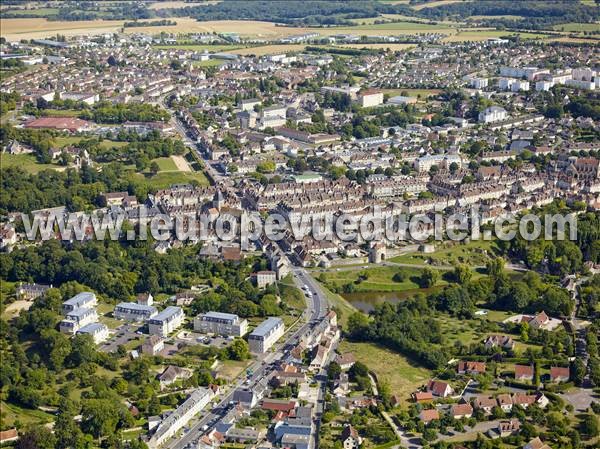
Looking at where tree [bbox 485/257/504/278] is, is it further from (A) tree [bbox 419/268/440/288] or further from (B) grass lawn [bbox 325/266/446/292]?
(A) tree [bbox 419/268/440/288]

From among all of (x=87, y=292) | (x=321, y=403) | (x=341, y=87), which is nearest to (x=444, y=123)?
(x=341, y=87)

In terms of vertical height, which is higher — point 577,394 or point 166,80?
point 166,80

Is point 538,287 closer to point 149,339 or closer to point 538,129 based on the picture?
point 149,339

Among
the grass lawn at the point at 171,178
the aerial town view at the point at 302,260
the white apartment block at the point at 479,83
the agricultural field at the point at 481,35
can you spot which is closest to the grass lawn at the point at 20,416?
the aerial town view at the point at 302,260

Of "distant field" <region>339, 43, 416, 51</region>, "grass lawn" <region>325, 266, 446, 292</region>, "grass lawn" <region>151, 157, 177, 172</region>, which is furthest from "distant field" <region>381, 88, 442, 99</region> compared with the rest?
"grass lawn" <region>325, 266, 446, 292</region>

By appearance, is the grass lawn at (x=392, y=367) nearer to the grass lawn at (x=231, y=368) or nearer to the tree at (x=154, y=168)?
the grass lawn at (x=231, y=368)

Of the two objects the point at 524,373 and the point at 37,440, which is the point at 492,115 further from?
the point at 37,440

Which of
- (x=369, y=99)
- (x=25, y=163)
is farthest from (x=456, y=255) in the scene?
(x=369, y=99)
